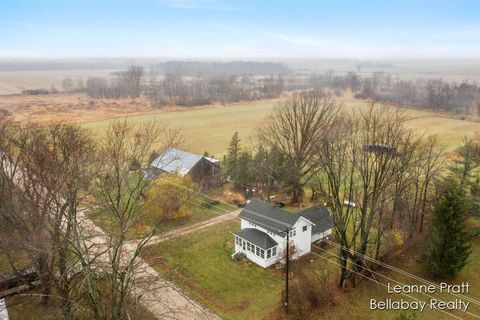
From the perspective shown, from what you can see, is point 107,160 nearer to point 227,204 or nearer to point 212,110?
point 227,204

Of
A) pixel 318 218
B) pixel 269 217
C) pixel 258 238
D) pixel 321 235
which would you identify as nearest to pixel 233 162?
pixel 318 218

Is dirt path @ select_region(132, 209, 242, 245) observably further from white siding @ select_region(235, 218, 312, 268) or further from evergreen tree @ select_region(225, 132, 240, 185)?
evergreen tree @ select_region(225, 132, 240, 185)

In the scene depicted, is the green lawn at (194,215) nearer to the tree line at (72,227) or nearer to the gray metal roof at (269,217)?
the gray metal roof at (269,217)

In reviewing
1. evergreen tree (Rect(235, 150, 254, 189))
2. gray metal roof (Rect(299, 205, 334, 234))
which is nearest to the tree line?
gray metal roof (Rect(299, 205, 334, 234))

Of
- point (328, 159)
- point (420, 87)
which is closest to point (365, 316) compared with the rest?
point (328, 159)

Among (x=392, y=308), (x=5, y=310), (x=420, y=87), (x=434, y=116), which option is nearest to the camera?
(x=5, y=310)

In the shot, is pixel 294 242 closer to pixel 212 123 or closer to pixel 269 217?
pixel 269 217

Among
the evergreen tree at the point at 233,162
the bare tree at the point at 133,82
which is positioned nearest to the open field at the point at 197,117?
the evergreen tree at the point at 233,162
